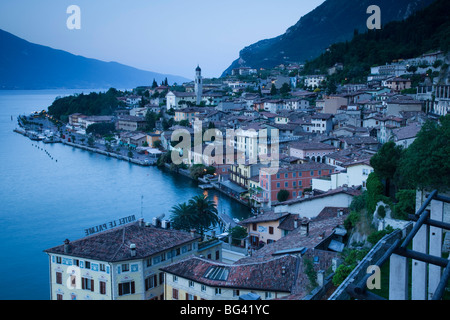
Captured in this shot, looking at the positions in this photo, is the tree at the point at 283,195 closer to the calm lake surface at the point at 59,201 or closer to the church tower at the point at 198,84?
the calm lake surface at the point at 59,201

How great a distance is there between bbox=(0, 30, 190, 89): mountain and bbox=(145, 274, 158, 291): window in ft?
232

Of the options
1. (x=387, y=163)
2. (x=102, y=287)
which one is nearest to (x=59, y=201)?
(x=102, y=287)

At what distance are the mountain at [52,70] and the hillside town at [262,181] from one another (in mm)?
39634

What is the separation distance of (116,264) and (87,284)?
62cm

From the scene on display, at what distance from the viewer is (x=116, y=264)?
20.6 feet

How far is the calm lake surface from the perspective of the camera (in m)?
10.9

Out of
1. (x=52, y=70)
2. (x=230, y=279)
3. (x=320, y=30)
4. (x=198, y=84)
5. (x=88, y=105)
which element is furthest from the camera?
(x=52, y=70)

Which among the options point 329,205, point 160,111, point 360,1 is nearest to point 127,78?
point 360,1

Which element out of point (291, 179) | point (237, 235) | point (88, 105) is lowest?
point (237, 235)

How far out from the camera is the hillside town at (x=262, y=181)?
5.68 m

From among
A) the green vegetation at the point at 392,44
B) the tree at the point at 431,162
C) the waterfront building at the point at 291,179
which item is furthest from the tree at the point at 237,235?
the green vegetation at the point at 392,44

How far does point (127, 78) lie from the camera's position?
90875 millimetres

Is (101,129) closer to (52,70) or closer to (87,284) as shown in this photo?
(87,284)
